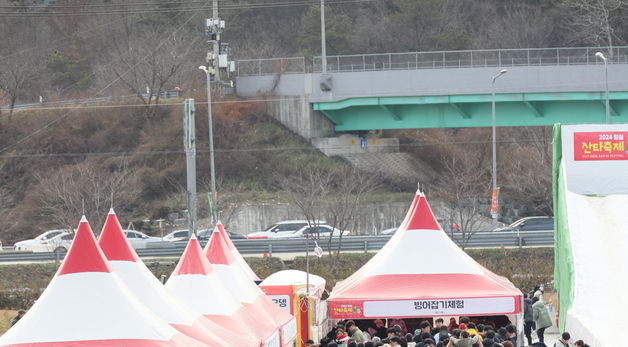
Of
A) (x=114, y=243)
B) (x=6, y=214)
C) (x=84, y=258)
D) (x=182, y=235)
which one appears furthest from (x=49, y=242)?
(x=84, y=258)

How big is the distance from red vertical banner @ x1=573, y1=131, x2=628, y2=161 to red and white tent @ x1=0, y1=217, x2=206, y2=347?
14626 mm

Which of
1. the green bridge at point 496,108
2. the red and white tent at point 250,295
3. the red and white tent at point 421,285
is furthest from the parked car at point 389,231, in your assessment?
the red and white tent at point 250,295

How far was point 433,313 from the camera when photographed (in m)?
20.7

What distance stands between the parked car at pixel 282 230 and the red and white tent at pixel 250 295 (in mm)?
28392

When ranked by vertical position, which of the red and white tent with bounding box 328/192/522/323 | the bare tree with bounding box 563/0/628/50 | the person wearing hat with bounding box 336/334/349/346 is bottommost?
the person wearing hat with bounding box 336/334/349/346

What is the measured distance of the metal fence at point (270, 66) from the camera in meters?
61.2

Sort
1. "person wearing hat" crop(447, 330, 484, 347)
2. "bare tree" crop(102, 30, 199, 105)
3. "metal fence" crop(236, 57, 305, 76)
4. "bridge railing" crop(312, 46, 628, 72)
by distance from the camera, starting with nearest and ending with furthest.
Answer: "person wearing hat" crop(447, 330, 484, 347) < "bridge railing" crop(312, 46, 628, 72) < "metal fence" crop(236, 57, 305, 76) < "bare tree" crop(102, 30, 199, 105)

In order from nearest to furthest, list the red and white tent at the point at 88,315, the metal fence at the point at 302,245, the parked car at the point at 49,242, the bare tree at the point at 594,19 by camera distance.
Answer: the red and white tent at the point at 88,315 → the metal fence at the point at 302,245 → the parked car at the point at 49,242 → the bare tree at the point at 594,19

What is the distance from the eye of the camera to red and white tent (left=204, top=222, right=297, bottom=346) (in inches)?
747

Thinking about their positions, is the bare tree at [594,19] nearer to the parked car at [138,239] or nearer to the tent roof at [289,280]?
the parked car at [138,239]

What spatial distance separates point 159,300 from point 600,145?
14205mm

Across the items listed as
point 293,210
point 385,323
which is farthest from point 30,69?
point 385,323

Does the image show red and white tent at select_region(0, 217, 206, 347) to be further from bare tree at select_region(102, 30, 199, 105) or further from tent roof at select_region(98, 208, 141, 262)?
bare tree at select_region(102, 30, 199, 105)

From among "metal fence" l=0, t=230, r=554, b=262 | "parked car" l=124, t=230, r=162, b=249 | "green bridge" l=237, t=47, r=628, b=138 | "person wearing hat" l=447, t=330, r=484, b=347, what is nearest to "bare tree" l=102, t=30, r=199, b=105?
"green bridge" l=237, t=47, r=628, b=138
